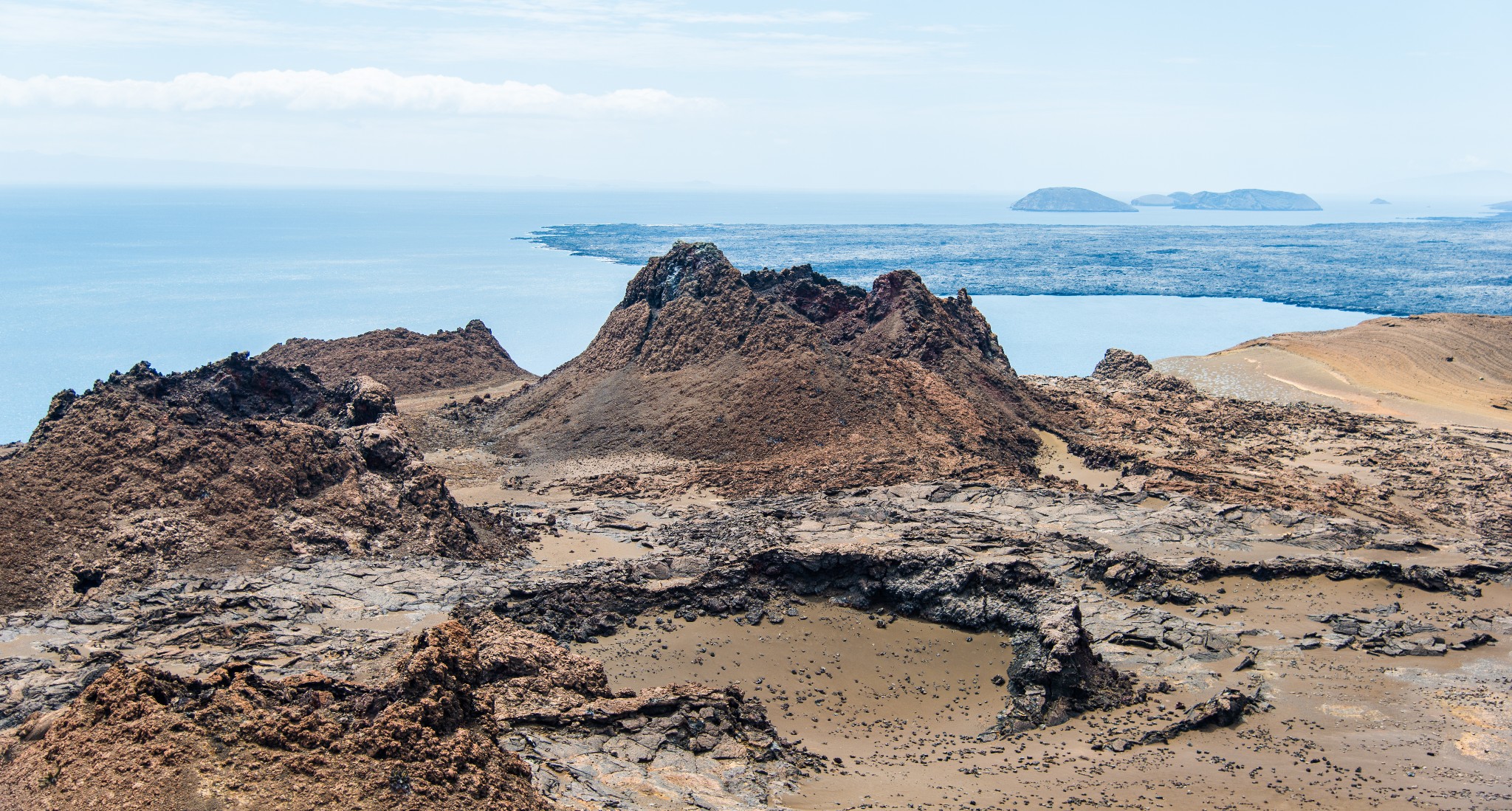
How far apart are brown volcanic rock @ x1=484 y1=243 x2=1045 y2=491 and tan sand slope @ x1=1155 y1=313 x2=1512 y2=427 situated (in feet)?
44.3

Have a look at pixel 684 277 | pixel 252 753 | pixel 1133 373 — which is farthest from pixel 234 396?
pixel 1133 373

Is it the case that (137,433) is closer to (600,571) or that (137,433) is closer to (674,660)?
(600,571)

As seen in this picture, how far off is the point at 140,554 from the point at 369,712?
35.6 feet

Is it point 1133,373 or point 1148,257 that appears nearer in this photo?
point 1133,373

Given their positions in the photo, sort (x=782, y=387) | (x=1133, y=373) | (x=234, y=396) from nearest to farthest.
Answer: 1. (x=234, y=396)
2. (x=782, y=387)
3. (x=1133, y=373)

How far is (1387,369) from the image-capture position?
163 ft

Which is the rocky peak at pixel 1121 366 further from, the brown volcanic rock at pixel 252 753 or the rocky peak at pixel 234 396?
the brown volcanic rock at pixel 252 753

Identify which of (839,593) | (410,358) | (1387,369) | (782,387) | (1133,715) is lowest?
(1133,715)

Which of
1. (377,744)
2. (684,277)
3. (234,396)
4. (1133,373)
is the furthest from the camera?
(1133,373)

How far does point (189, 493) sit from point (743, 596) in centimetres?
1121

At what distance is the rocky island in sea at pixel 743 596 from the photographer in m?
11.7

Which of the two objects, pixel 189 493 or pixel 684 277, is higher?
pixel 684 277

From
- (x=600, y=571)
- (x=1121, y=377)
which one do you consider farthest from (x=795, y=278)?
(x=600, y=571)

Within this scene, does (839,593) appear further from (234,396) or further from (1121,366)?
(1121,366)
